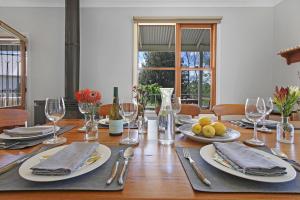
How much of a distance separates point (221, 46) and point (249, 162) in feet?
9.39

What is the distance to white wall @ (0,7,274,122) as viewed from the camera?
3.05 m

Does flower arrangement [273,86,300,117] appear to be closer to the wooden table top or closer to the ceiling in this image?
the wooden table top

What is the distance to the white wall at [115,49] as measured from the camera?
10.0 ft

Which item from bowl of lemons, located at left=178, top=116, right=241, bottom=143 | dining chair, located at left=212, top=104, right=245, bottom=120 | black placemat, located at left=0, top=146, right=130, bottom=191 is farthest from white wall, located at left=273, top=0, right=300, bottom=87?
black placemat, located at left=0, top=146, right=130, bottom=191

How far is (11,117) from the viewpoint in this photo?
1390 mm

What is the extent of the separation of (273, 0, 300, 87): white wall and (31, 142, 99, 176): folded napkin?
2751 millimetres

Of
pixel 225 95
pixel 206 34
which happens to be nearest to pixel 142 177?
pixel 225 95

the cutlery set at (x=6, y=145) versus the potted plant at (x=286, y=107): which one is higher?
the potted plant at (x=286, y=107)

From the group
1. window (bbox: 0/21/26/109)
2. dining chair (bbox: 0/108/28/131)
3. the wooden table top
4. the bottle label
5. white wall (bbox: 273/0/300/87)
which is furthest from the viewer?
window (bbox: 0/21/26/109)

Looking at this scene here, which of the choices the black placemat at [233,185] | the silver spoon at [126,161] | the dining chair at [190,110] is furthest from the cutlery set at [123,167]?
the dining chair at [190,110]

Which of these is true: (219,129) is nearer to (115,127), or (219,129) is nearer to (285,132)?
(285,132)

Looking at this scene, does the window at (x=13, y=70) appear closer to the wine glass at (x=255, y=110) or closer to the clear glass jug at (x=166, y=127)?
the clear glass jug at (x=166, y=127)

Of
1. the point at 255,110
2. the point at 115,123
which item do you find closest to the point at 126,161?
the point at 115,123

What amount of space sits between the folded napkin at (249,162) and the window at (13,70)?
328cm
